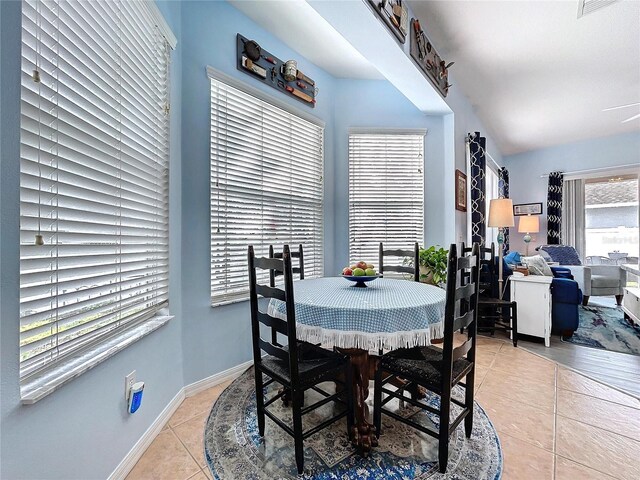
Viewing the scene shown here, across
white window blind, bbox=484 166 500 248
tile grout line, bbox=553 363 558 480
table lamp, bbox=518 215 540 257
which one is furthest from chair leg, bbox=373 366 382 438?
table lamp, bbox=518 215 540 257

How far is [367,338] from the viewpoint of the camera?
4.51 feet

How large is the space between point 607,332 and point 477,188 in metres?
2.30

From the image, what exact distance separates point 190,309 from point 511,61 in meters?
4.05

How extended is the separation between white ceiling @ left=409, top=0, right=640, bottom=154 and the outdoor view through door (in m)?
1.61

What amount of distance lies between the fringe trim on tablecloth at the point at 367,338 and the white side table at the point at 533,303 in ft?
7.94

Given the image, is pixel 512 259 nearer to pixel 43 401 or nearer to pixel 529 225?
pixel 529 225

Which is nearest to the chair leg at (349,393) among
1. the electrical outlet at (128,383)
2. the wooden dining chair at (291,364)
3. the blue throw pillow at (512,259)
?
the wooden dining chair at (291,364)

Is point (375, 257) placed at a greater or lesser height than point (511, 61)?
lesser

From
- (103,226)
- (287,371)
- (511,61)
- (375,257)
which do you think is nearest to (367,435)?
(287,371)

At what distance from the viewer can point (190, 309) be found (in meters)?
2.12

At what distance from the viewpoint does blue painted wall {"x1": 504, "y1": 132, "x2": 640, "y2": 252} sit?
543 cm

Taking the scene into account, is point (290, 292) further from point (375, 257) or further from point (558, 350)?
point (558, 350)

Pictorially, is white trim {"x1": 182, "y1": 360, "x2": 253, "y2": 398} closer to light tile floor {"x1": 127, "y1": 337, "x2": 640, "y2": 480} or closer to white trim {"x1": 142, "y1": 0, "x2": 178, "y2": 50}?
light tile floor {"x1": 127, "y1": 337, "x2": 640, "y2": 480}

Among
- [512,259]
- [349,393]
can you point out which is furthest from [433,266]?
[512,259]
